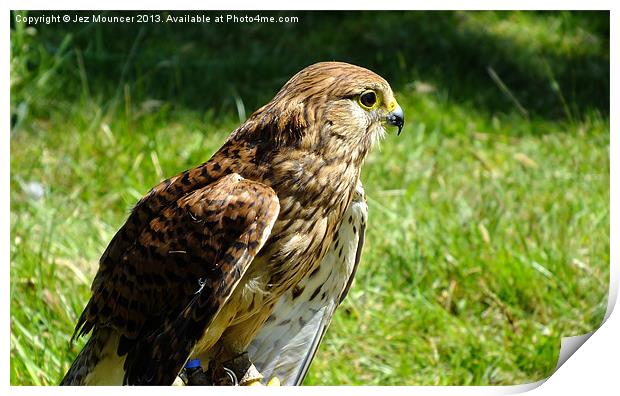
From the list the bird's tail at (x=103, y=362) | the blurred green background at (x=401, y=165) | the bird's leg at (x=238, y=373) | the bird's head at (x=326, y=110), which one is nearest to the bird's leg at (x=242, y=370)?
the bird's leg at (x=238, y=373)

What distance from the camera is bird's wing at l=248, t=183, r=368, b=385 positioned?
2227 mm

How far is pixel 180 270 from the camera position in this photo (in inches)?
79.7

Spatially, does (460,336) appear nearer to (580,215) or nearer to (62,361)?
(580,215)

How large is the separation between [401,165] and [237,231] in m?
1.62

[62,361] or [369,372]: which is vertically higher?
[62,361]

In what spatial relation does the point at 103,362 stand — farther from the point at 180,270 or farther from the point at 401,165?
the point at 401,165

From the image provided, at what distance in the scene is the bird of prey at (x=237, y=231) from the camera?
77.6 inches

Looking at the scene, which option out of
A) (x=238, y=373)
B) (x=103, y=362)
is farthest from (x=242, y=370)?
(x=103, y=362)

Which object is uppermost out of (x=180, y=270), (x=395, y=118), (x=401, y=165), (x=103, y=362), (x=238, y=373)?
(x=395, y=118)

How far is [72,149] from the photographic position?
331 cm

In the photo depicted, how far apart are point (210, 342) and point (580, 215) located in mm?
1491

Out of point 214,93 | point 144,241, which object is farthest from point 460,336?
point 214,93

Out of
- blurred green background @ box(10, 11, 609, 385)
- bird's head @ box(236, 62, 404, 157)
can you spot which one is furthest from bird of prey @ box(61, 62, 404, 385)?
blurred green background @ box(10, 11, 609, 385)

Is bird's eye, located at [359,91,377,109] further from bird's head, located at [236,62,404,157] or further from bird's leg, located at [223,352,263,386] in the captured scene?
bird's leg, located at [223,352,263,386]
